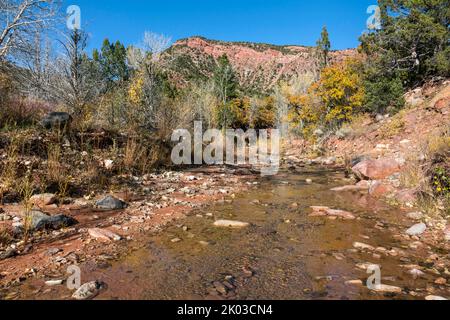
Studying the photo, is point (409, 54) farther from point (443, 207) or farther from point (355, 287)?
point (355, 287)

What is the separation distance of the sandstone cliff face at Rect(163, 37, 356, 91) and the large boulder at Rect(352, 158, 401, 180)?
58.8 meters

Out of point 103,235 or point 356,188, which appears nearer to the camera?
point 103,235

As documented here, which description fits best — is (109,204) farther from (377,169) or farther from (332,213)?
(377,169)

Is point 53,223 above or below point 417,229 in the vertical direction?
above

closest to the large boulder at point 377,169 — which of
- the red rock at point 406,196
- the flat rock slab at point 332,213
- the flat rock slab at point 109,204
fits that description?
the red rock at point 406,196

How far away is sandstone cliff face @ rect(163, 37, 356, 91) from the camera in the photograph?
76.9 meters

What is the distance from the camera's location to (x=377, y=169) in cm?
784

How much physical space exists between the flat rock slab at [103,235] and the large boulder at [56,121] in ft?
14.4

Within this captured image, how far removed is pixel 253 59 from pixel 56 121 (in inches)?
4094

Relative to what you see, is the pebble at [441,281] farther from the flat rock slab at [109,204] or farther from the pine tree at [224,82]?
the pine tree at [224,82]

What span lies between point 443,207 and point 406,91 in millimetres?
14538

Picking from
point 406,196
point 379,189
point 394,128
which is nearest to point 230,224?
point 406,196

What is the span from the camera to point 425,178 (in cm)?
567

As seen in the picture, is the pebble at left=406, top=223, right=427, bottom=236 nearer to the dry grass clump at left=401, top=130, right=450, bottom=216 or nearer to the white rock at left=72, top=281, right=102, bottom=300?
the dry grass clump at left=401, top=130, right=450, bottom=216
